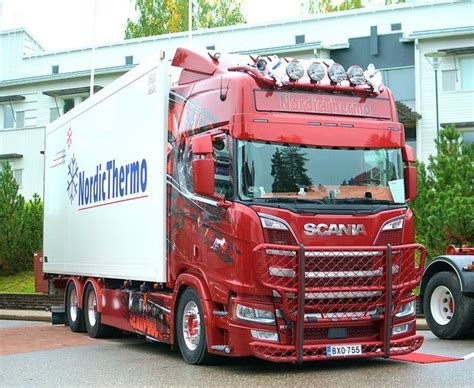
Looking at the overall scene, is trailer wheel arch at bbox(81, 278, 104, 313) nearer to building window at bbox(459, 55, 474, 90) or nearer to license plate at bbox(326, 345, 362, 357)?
license plate at bbox(326, 345, 362, 357)

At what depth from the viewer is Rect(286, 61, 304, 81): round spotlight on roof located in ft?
33.8

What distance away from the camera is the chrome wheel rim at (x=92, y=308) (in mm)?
14656

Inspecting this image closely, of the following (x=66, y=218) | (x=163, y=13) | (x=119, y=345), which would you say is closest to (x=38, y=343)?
(x=119, y=345)

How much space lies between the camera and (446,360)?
35.9 feet

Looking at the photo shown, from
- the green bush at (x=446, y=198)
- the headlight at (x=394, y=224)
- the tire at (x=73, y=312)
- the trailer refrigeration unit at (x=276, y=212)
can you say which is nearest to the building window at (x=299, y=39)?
the green bush at (x=446, y=198)

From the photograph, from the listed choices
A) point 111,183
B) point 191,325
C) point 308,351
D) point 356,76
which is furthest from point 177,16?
point 308,351

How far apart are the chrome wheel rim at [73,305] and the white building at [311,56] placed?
14103 mm

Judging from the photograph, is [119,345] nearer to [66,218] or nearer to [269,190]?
[66,218]

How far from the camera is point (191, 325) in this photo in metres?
10.7

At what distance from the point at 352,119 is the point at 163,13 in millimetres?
44652

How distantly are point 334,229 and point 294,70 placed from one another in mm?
1968

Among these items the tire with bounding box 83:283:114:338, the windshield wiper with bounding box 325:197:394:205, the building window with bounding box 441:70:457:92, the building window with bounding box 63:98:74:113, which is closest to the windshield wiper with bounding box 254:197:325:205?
the windshield wiper with bounding box 325:197:394:205

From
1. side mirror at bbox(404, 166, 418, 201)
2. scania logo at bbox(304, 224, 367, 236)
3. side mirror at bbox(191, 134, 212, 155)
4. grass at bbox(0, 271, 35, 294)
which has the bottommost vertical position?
grass at bbox(0, 271, 35, 294)

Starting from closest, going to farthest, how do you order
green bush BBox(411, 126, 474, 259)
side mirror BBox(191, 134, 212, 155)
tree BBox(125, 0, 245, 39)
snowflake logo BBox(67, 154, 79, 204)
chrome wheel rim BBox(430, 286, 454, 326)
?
side mirror BBox(191, 134, 212, 155), chrome wheel rim BBox(430, 286, 454, 326), snowflake logo BBox(67, 154, 79, 204), green bush BBox(411, 126, 474, 259), tree BBox(125, 0, 245, 39)
